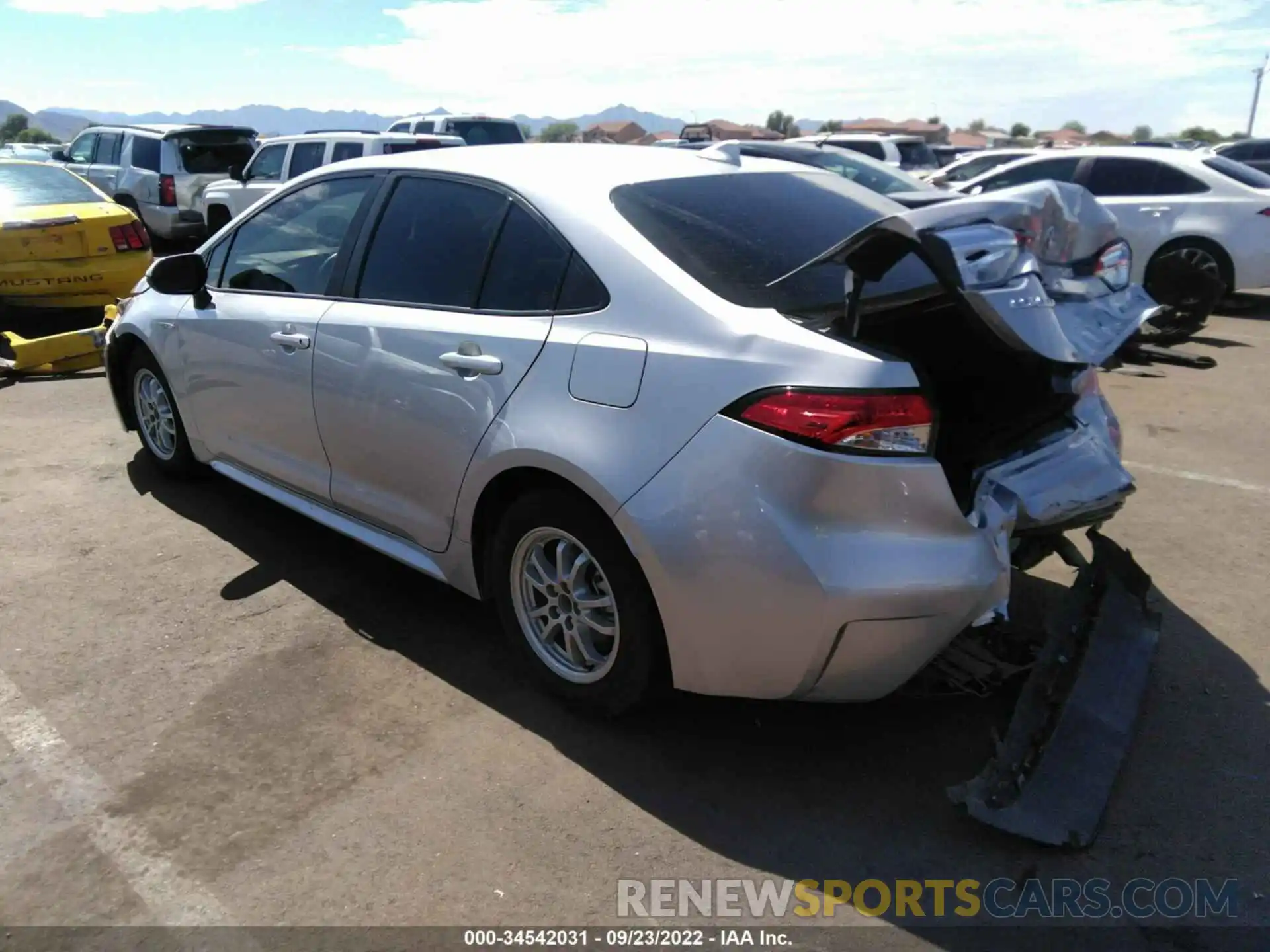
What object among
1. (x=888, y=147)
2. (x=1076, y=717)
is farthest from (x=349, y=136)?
(x=1076, y=717)

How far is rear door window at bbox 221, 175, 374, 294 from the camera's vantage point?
4062 mm

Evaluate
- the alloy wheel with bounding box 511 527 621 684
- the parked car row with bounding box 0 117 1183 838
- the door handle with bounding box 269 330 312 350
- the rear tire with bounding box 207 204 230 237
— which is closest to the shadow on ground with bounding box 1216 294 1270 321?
the parked car row with bounding box 0 117 1183 838

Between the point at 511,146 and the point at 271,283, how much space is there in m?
1.23

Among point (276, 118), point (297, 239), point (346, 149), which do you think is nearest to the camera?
point (297, 239)

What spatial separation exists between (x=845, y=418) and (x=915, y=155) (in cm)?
1844

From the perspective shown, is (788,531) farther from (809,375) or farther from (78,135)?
(78,135)

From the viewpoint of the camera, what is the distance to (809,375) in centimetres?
259

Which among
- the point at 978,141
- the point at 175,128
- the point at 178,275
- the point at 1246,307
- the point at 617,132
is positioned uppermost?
the point at 175,128

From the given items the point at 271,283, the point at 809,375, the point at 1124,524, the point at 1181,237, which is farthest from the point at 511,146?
the point at 1181,237

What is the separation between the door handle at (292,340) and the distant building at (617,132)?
37.2 metres

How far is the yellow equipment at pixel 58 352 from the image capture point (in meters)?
7.52

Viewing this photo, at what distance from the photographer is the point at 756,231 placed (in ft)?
10.7

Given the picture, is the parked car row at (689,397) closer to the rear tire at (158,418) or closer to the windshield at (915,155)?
the rear tire at (158,418)

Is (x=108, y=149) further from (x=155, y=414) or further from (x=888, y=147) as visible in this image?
(x=155, y=414)
